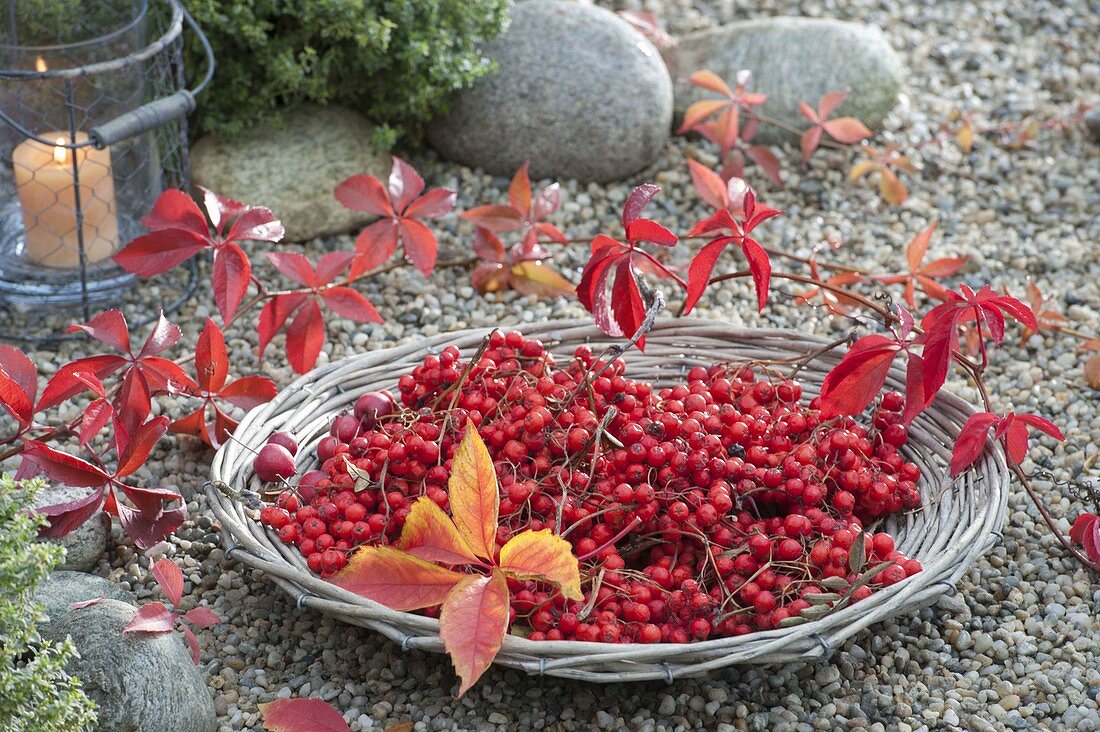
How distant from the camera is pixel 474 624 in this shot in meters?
1.30

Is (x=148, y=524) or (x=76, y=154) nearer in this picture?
(x=148, y=524)

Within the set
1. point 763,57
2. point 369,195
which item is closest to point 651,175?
point 763,57

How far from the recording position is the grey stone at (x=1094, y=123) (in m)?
3.09

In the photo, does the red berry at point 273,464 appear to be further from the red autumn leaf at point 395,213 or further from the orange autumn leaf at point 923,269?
the orange autumn leaf at point 923,269

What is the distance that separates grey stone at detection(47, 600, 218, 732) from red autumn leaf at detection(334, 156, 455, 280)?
793 millimetres

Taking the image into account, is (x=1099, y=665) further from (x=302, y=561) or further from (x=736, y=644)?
(x=302, y=561)

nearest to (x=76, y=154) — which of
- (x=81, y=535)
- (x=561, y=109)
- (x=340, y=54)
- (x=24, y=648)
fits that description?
(x=340, y=54)

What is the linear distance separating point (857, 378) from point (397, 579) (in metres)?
0.69

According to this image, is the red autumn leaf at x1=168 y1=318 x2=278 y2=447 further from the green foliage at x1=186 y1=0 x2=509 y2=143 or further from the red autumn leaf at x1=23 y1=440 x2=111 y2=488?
the green foliage at x1=186 y1=0 x2=509 y2=143

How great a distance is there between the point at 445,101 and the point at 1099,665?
6.06 feet

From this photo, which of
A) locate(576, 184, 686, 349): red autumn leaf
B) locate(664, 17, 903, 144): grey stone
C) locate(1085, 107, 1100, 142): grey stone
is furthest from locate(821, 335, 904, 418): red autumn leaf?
locate(1085, 107, 1100, 142): grey stone

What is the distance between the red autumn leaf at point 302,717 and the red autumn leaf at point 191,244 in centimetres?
63

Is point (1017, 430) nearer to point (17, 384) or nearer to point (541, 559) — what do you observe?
point (541, 559)

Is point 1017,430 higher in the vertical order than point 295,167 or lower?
higher
